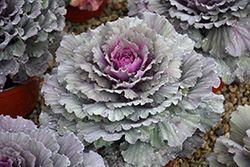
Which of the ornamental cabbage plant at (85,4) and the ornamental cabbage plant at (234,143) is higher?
the ornamental cabbage plant at (85,4)

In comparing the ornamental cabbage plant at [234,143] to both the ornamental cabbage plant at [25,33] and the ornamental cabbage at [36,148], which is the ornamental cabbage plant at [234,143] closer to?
the ornamental cabbage at [36,148]

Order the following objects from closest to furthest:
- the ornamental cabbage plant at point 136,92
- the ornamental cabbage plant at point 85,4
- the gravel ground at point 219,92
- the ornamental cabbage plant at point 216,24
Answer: the ornamental cabbage plant at point 136,92 → the ornamental cabbage plant at point 216,24 → the gravel ground at point 219,92 → the ornamental cabbage plant at point 85,4

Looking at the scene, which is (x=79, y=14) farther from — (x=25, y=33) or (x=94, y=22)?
(x=25, y=33)

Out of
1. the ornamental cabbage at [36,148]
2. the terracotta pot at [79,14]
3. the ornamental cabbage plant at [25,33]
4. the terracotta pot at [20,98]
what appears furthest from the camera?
the terracotta pot at [79,14]

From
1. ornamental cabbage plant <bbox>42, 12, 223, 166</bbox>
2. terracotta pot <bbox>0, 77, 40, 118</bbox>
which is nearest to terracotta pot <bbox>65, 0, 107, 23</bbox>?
terracotta pot <bbox>0, 77, 40, 118</bbox>

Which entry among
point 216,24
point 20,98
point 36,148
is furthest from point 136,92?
point 20,98

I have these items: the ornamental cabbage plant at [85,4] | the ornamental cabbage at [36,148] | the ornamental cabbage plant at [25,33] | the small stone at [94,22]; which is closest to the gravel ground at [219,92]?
the small stone at [94,22]

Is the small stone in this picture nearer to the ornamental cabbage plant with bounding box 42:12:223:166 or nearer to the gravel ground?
the gravel ground
